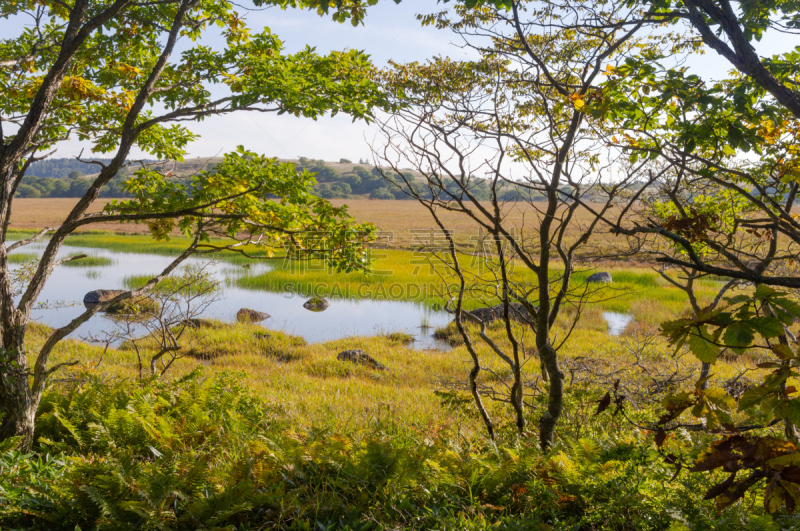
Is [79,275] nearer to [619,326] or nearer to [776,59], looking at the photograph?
[619,326]

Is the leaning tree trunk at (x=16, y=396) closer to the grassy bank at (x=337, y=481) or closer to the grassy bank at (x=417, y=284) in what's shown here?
the grassy bank at (x=337, y=481)

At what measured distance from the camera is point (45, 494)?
2695mm

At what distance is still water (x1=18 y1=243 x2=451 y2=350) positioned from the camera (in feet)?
43.8

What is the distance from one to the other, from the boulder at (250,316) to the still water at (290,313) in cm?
23

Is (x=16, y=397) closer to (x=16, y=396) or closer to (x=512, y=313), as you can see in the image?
(x=16, y=396)

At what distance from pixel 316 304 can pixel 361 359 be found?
732cm

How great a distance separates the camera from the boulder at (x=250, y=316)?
14.2 m

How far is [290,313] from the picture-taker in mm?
15797

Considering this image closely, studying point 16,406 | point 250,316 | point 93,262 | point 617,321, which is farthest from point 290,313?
point 93,262

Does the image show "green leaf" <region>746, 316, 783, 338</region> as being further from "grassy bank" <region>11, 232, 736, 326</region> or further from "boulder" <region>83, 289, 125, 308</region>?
"boulder" <region>83, 289, 125, 308</region>

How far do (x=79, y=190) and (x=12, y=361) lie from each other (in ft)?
333

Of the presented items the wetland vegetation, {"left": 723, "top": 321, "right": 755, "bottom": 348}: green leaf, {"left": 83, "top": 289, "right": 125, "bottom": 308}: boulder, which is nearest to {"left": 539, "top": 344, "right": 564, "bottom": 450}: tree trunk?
the wetland vegetation

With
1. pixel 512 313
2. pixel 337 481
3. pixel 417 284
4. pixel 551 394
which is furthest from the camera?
pixel 417 284

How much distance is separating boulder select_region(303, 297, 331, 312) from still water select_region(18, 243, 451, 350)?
0.78 feet
